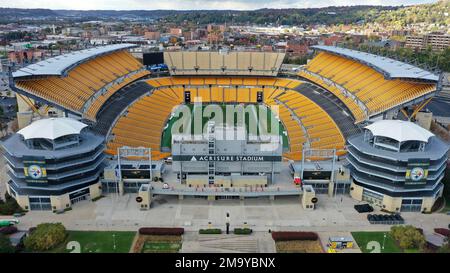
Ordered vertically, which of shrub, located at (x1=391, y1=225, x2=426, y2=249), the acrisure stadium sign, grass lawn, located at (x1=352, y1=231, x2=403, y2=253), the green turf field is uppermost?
the acrisure stadium sign

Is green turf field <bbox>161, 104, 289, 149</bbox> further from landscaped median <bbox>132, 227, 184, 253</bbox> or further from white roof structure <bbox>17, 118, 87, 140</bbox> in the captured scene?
landscaped median <bbox>132, 227, 184, 253</bbox>

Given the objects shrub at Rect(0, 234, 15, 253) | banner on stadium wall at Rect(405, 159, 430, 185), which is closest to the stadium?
banner on stadium wall at Rect(405, 159, 430, 185)

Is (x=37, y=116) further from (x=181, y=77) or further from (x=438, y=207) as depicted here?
(x=438, y=207)

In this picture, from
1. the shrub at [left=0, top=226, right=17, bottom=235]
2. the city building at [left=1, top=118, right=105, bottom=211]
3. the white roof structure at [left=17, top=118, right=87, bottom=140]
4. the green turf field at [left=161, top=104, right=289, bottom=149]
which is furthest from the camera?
the green turf field at [left=161, top=104, right=289, bottom=149]

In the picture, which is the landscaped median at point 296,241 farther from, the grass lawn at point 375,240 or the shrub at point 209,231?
the shrub at point 209,231

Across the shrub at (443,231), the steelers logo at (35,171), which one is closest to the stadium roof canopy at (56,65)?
the steelers logo at (35,171)

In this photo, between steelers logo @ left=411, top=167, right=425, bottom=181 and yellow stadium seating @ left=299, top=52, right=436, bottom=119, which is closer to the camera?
steelers logo @ left=411, top=167, right=425, bottom=181
